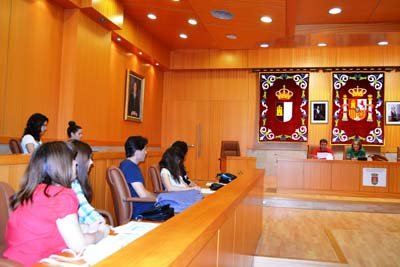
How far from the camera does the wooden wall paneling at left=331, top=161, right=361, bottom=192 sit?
24.0 feet

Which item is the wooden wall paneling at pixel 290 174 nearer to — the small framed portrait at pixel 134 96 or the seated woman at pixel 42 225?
the small framed portrait at pixel 134 96

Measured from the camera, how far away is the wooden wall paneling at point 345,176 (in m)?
7.31

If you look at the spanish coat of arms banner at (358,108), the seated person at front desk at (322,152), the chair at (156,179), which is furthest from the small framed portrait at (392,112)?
the chair at (156,179)

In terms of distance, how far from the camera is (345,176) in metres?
7.35

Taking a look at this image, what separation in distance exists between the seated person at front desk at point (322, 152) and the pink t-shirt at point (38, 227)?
694 cm

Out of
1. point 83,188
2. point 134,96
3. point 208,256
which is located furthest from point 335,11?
point 208,256

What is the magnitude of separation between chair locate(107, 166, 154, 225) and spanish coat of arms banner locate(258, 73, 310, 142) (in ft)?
23.3

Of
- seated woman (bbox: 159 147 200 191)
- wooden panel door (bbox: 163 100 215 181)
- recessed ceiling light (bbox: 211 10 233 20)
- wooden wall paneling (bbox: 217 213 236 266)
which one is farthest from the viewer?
wooden panel door (bbox: 163 100 215 181)

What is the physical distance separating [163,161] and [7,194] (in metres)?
2.03

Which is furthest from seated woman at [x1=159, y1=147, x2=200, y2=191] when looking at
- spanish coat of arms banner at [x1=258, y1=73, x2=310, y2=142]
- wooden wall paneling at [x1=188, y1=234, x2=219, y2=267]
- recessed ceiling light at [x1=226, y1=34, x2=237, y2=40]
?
spanish coat of arms banner at [x1=258, y1=73, x2=310, y2=142]

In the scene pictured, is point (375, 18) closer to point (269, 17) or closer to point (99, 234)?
point (269, 17)

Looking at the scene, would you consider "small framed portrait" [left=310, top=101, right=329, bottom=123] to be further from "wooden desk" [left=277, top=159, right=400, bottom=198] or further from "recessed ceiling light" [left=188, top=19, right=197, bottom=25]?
"recessed ceiling light" [left=188, top=19, right=197, bottom=25]

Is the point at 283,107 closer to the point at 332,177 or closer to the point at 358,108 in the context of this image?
the point at 358,108

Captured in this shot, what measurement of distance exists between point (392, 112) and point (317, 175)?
342 cm
